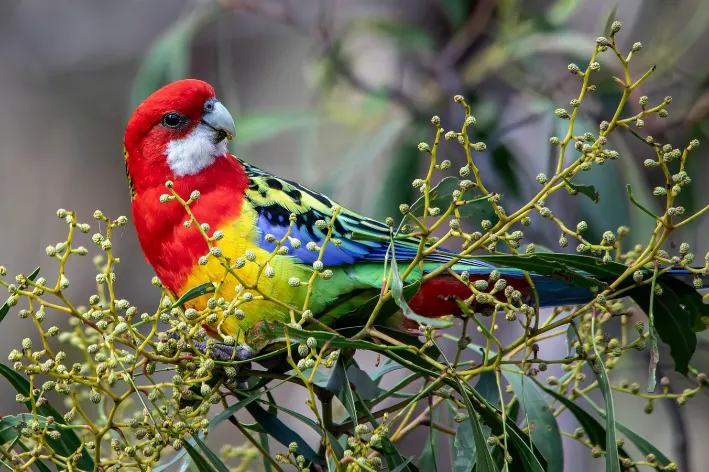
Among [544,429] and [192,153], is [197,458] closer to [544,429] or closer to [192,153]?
[544,429]

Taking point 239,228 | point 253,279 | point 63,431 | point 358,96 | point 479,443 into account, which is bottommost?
point 479,443

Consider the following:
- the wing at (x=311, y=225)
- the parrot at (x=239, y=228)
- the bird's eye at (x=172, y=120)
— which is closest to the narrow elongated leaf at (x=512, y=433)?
the parrot at (x=239, y=228)

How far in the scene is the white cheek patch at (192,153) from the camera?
2473mm

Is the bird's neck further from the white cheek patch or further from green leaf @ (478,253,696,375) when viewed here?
green leaf @ (478,253,696,375)

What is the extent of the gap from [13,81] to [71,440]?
7246 millimetres

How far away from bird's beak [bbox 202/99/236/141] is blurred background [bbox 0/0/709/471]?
101 centimetres

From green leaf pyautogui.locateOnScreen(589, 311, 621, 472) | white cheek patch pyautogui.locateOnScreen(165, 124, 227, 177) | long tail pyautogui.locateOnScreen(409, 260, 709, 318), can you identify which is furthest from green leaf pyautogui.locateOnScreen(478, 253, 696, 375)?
white cheek patch pyautogui.locateOnScreen(165, 124, 227, 177)

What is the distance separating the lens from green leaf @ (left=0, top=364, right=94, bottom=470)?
1619mm

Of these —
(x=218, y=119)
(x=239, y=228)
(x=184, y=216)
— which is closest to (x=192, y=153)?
(x=218, y=119)

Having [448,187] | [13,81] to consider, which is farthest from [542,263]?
[13,81]

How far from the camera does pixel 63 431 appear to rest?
1.73 m

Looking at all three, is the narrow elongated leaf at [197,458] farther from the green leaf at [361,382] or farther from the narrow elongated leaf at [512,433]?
the narrow elongated leaf at [512,433]

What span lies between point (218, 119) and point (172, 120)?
150mm

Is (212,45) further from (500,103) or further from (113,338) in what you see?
(113,338)
